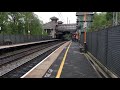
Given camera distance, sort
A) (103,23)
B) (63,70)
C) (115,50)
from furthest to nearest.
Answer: (103,23)
(63,70)
(115,50)

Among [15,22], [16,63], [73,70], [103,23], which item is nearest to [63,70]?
[73,70]

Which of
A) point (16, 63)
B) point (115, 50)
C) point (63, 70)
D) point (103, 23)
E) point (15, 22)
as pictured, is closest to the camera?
point (115, 50)

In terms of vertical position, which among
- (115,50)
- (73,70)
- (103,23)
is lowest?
(73,70)

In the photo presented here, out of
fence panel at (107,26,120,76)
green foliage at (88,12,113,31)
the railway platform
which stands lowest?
the railway platform

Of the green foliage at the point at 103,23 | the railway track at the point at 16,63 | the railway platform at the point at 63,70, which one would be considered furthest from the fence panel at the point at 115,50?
the green foliage at the point at 103,23

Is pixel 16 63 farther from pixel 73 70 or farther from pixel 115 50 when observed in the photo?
pixel 115 50

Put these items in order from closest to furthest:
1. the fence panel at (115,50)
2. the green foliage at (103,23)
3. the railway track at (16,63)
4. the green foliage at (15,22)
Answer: the fence panel at (115,50) → the railway track at (16,63) → the green foliage at (103,23) → the green foliage at (15,22)

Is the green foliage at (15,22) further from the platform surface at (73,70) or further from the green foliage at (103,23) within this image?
the platform surface at (73,70)

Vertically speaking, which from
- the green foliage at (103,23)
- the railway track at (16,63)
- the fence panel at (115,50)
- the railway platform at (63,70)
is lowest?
the railway track at (16,63)

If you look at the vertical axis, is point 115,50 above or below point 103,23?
below

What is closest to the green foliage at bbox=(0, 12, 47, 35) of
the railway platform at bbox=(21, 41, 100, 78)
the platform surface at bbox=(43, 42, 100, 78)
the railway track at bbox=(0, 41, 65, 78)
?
the railway track at bbox=(0, 41, 65, 78)

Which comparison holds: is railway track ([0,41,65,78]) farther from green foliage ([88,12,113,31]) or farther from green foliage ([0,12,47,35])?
green foliage ([0,12,47,35])

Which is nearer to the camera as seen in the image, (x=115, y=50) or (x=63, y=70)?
(x=115, y=50)
